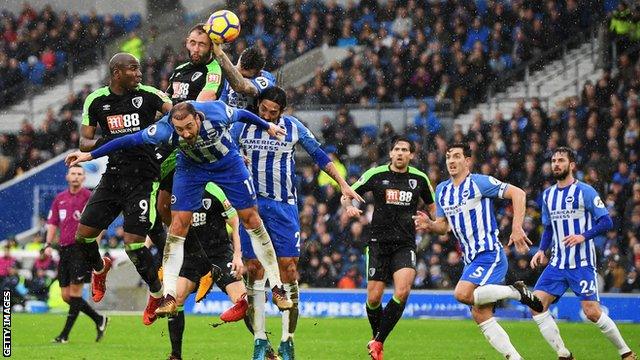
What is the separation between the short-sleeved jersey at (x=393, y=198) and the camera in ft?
44.1

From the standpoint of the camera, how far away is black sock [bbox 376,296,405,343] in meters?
12.9

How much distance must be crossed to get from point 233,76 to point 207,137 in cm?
108

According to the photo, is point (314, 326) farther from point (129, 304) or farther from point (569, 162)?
point (569, 162)

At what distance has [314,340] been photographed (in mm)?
16641

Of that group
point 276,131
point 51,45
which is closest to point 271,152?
point 276,131

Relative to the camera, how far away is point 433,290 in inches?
865

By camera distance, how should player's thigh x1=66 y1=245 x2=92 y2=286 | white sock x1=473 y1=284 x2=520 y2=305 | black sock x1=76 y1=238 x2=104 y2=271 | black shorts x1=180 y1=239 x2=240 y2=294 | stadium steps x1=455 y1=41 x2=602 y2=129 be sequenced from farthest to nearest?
1. stadium steps x1=455 y1=41 x2=602 y2=129
2. player's thigh x1=66 y1=245 x2=92 y2=286
3. black shorts x1=180 y1=239 x2=240 y2=294
4. black sock x1=76 y1=238 x2=104 y2=271
5. white sock x1=473 y1=284 x2=520 y2=305

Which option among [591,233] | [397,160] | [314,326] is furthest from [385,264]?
[314,326]

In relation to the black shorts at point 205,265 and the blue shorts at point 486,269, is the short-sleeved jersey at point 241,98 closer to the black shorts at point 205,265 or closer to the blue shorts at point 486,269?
the black shorts at point 205,265

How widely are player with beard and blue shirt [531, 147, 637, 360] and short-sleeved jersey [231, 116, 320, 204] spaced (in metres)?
2.87

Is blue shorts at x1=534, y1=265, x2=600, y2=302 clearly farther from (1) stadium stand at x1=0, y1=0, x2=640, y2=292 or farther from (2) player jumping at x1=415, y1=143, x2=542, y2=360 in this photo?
(1) stadium stand at x1=0, y1=0, x2=640, y2=292

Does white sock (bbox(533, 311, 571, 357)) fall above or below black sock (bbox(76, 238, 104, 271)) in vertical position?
below

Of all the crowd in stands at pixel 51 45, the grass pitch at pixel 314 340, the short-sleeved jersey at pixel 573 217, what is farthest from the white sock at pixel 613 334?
the crowd in stands at pixel 51 45

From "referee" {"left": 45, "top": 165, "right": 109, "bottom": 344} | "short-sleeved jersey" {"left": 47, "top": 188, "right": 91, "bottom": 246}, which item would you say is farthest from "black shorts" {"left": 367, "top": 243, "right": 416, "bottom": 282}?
"short-sleeved jersey" {"left": 47, "top": 188, "right": 91, "bottom": 246}
